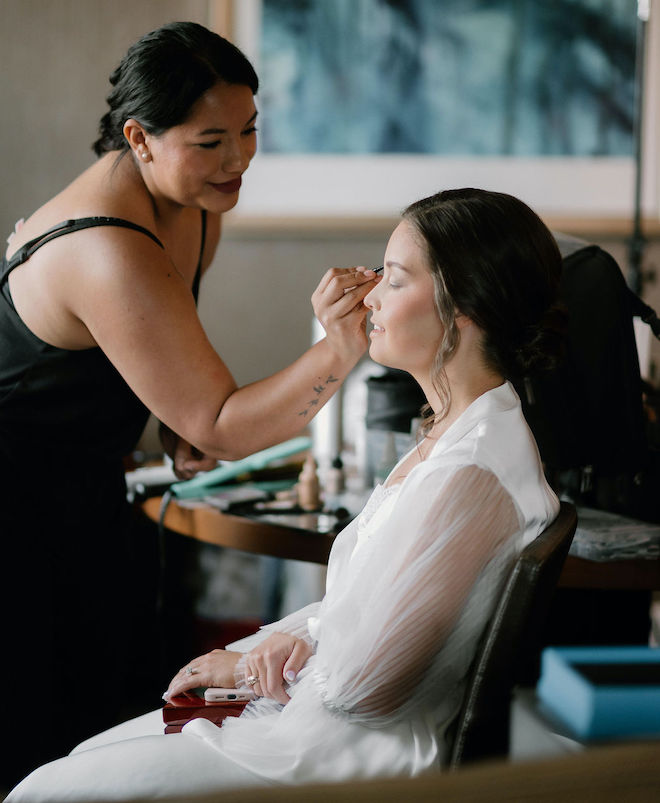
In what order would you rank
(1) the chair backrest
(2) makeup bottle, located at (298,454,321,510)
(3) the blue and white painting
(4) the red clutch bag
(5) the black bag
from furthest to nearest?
(3) the blue and white painting < (2) makeup bottle, located at (298,454,321,510) < (5) the black bag < (4) the red clutch bag < (1) the chair backrest

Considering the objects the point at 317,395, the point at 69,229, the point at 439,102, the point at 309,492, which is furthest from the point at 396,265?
the point at 439,102

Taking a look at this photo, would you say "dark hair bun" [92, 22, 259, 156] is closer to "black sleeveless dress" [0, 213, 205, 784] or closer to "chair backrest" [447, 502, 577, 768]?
"black sleeveless dress" [0, 213, 205, 784]

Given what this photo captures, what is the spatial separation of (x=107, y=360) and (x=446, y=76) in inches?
74.1

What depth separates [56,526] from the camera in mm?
1592

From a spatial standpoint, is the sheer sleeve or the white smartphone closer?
the sheer sleeve

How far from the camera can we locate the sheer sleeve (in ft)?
3.28

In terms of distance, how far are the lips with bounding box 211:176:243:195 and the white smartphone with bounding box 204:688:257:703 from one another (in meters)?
0.82

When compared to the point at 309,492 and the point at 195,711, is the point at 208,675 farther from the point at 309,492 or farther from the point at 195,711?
the point at 309,492

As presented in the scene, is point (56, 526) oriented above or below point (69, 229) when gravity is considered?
below

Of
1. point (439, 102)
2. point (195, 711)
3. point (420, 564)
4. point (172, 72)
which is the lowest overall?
point (195, 711)

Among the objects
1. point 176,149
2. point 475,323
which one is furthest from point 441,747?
point 176,149

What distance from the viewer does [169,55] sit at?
4.69 ft

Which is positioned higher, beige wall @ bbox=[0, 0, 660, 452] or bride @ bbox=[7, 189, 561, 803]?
beige wall @ bbox=[0, 0, 660, 452]

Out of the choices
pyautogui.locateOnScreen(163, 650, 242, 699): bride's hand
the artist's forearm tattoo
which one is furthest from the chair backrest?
the artist's forearm tattoo
